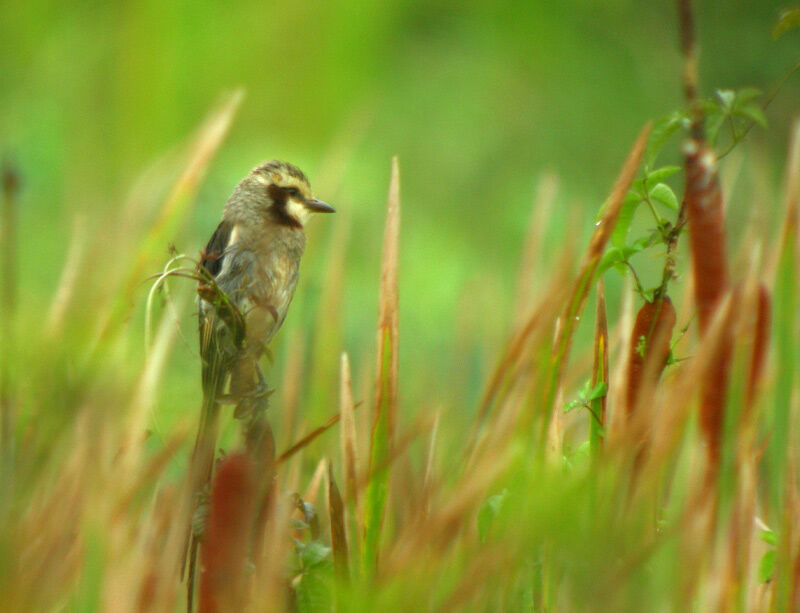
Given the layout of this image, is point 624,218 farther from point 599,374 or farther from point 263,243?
point 263,243

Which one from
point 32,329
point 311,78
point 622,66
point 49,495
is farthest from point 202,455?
point 622,66

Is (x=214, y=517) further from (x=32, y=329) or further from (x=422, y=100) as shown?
(x=422, y=100)

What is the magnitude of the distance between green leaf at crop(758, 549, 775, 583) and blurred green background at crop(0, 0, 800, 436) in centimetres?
105

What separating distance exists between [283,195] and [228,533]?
90 cm

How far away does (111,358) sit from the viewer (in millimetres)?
940

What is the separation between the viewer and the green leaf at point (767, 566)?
1073 millimetres

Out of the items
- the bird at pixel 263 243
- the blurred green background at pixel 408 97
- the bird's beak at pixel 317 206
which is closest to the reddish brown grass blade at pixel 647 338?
the bird at pixel 263 243

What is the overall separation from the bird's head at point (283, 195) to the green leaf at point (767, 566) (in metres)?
0.77

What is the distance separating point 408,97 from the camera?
4637 millimetres

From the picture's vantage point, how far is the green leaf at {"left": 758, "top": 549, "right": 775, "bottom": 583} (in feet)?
3.52

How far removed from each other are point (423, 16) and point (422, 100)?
1.08ft

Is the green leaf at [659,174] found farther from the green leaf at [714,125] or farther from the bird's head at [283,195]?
the bird's head at [283,195]

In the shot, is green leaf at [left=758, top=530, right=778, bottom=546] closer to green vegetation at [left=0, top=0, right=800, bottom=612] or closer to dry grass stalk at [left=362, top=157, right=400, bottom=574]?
green vegetation at [left=0, top=0, right=800, bottom=612]

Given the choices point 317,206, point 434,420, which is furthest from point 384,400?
point 317,206
